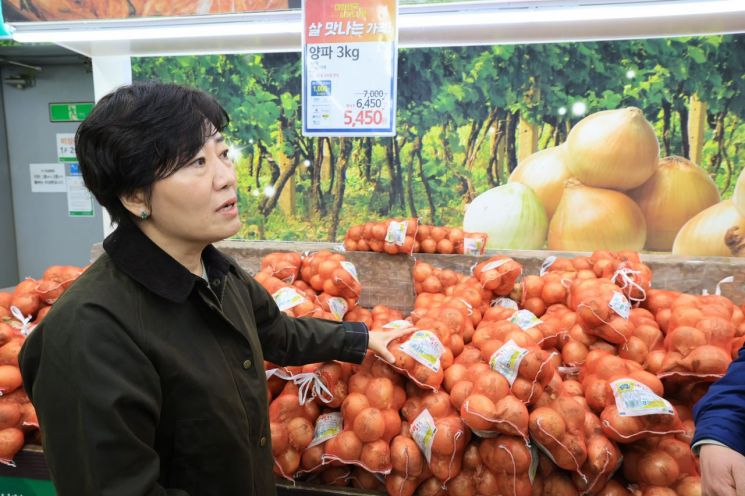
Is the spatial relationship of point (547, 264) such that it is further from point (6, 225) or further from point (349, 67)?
point (6, 225)

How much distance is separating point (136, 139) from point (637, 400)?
1505 mm

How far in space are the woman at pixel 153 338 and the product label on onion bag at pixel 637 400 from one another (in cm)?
105

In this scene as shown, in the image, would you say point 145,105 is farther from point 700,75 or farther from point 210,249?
point 700,75

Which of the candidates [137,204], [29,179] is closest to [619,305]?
[137,204]

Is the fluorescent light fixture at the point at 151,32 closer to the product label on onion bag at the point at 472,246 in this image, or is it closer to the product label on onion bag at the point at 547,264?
the product label on onion bag at the point at 472,246

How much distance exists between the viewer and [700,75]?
3129 mm

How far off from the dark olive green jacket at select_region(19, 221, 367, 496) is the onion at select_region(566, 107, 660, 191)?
2.94 m

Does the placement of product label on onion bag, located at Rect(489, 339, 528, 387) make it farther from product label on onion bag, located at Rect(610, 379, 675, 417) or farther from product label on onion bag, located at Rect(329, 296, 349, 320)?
product label on onion bag, located at Rect(329, 296, 349, 320)

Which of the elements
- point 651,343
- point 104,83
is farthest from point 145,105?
point 104,83

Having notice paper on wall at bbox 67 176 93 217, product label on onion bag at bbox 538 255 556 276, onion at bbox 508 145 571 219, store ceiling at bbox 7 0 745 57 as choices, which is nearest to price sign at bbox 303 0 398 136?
store ceiling at bbox 7 0 745 57

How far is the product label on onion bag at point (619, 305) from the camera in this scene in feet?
5.79

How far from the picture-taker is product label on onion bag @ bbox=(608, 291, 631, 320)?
176cm

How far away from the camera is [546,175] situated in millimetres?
3484

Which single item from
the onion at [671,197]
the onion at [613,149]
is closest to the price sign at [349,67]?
the onion at [613,149]
